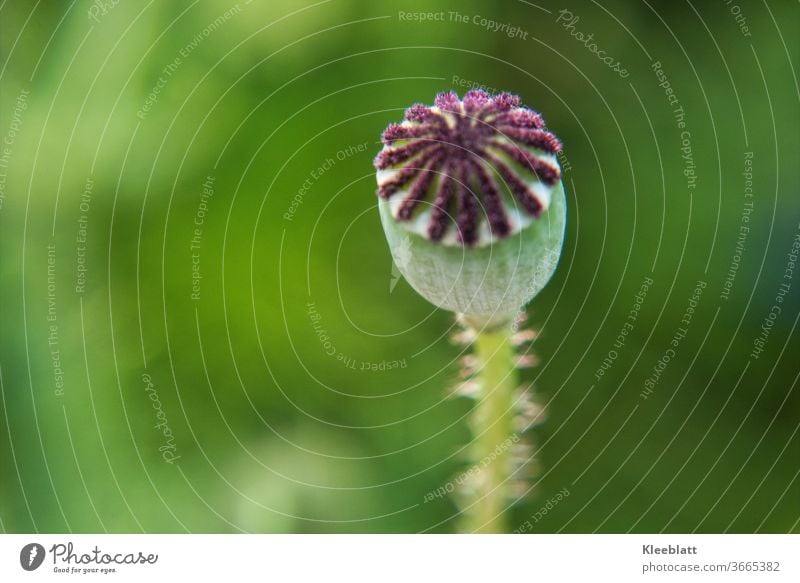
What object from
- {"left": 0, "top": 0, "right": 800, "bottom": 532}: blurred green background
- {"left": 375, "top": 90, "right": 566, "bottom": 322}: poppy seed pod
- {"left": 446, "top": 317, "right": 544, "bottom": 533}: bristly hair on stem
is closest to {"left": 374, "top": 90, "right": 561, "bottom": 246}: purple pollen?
{"left": 375, "top": 90, "right": 566, "bottom": 322}: poppy seed pod

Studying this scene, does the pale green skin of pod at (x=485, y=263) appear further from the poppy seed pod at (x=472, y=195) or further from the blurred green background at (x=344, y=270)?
the blurred green background at (x=344, y=270)

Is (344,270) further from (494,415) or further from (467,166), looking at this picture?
(467,166)

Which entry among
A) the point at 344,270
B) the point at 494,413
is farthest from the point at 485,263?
the point at 344,270

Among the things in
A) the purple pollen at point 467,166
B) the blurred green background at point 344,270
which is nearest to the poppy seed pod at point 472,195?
the purple pollen at point 467,166

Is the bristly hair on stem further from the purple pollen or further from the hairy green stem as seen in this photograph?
the purple pollen
